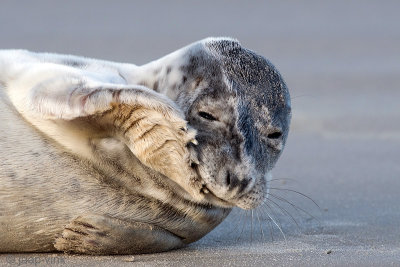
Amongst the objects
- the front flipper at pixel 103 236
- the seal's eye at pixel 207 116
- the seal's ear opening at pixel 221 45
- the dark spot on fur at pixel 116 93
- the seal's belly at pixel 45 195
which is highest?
the seal's ear opening at pixel 221 45

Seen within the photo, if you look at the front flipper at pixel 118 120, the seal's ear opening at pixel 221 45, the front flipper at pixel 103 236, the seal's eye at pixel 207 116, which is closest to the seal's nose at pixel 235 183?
the front flipper at pixel 118 120

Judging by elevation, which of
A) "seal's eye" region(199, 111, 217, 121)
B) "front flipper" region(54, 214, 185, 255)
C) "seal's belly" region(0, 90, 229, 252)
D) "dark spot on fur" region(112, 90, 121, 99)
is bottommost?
"front flipper" region(54, 214, 185, 255)

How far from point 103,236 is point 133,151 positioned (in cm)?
40

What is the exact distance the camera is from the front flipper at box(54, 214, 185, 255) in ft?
14.5

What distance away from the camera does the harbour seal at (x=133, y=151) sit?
4258mm

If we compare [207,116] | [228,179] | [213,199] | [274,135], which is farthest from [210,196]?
[274,135]

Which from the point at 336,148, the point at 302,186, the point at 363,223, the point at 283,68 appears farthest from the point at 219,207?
the point at 283,68

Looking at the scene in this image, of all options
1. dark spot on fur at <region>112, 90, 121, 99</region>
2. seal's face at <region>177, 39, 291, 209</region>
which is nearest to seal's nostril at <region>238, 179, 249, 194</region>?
seal's face at <region>177, 39, 291, 209</region>

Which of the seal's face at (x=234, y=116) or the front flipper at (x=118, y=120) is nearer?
the front flipper at (x=118, y=120)

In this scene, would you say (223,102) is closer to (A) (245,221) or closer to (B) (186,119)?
(B) (186,119)

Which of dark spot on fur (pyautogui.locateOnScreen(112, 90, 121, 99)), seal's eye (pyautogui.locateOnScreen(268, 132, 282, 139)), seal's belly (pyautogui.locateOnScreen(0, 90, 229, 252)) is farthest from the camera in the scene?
seal's eye (pyautogui.locateOnScreen(268, 132, 282, 139))

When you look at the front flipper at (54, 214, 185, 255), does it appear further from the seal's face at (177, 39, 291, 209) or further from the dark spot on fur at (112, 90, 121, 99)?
the dark spot on fur at (112, 90, 121, 99)

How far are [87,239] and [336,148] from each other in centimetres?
387

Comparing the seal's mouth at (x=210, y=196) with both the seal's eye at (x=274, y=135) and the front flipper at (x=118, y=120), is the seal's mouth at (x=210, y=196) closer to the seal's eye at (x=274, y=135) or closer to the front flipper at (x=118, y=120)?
the front flipper at (x=118, y=120)
